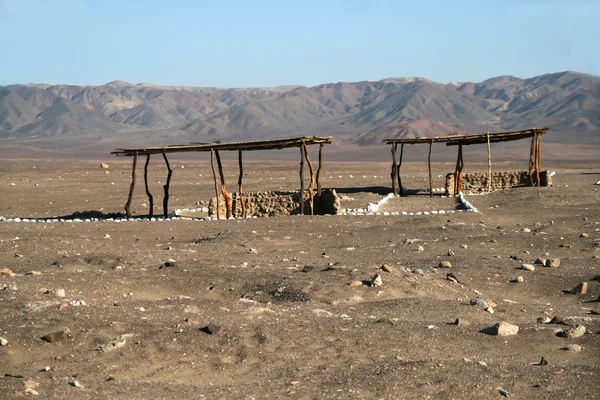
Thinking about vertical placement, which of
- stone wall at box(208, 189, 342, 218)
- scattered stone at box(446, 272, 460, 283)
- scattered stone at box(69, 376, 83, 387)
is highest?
scattered stone at box(69, 376, 83, 387)

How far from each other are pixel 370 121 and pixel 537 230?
157862 millimetres

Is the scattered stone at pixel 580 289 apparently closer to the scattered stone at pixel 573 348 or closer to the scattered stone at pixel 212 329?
the scattered stone at pixel 573 348

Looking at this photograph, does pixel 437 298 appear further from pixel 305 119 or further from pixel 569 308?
pixel 305 119

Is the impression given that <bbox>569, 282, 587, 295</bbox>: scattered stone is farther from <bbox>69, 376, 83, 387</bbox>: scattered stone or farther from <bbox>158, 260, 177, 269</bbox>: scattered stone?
<bbox>69, 376, 83, 387</bbox>: scattered stone

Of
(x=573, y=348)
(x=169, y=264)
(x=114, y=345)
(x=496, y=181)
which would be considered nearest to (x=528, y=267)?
(x=573, y=348)

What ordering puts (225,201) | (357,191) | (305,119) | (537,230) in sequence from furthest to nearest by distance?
(305,119)
(357,191)
(225,201)
(537,230)

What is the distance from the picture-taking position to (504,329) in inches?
315

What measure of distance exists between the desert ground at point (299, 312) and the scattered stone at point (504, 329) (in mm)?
51

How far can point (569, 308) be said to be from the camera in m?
9.74

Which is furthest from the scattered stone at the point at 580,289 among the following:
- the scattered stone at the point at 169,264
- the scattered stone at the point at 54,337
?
the scattered stone at the point at 54,337

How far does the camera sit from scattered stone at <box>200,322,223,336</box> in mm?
7714

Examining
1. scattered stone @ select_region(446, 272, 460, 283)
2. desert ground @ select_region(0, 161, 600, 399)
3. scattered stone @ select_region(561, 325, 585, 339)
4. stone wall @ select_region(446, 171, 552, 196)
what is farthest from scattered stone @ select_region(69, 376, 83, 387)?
stone wall @ select_region(446, 171, 552, 196)

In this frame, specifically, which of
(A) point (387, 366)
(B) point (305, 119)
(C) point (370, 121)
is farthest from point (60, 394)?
(B) point (305, 119)

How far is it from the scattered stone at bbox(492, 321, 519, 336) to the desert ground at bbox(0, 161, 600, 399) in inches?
2.0
